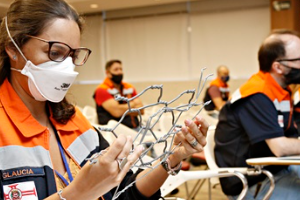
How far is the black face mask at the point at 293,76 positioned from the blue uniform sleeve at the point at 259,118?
0.89ft

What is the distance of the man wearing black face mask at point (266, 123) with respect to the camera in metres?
2.25

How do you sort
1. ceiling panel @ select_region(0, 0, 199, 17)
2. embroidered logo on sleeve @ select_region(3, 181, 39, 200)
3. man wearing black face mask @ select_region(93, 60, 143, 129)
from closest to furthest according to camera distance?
1. embroidered logo on sleeve @ select_region(3, 181, 39, 200)
2. man wearing black face mask @ select_region(93, 60, 143, 129)
3. ceiling panel @ select_region(0, 0, 199, 17)

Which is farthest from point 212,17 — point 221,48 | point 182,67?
point 182,67

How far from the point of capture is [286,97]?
2459mm

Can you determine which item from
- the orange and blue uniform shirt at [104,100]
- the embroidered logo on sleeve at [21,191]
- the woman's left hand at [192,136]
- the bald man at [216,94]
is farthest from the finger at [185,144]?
the bald man at [216,94]

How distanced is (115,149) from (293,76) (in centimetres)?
195

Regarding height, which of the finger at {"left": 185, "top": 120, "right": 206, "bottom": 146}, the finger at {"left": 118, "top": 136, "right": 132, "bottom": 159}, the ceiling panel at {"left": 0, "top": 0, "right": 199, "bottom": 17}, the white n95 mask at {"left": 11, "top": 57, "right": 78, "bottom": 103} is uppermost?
the ceiling panel at {"left": 0, "top": 0, "right": 199, "bottom": 17}

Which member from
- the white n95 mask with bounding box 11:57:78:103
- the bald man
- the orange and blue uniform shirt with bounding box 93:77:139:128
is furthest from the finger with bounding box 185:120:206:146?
the bald man

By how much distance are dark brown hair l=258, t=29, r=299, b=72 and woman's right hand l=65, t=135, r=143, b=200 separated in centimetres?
181

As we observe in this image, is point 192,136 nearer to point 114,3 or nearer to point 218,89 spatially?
point 218,89

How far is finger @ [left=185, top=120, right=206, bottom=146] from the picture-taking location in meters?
1.18

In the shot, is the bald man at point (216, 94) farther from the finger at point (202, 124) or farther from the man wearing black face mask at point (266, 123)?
the finger at point (202, 124)

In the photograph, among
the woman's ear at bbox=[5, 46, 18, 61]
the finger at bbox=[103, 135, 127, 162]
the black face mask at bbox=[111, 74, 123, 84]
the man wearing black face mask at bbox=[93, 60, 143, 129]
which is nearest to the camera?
the finger at bbox=[103, 135, 127, 162]

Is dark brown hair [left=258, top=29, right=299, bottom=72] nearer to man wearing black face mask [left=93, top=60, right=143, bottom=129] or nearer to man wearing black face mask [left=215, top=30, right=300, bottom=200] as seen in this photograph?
man wearing black face mask [left=215, top=30, right=300, bottom=200]
